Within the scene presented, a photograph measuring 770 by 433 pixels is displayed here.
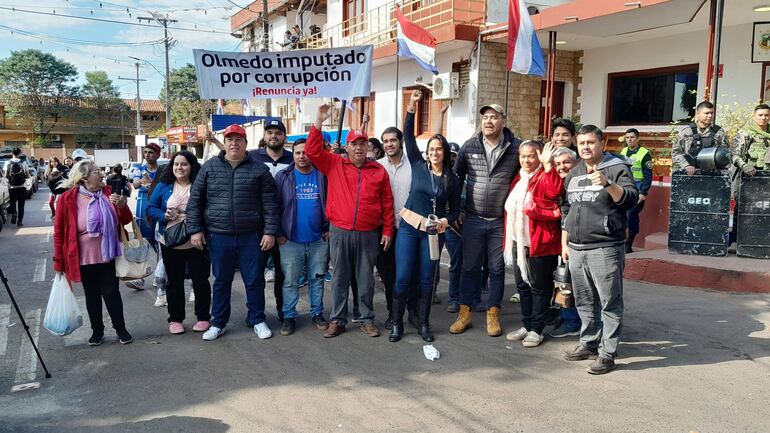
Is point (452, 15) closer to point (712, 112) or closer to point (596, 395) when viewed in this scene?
point (712, 112)

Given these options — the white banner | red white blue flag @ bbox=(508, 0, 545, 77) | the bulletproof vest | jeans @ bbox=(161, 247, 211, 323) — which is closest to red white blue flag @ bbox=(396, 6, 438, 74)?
red white blue flag @ bbox=(508, 0, 545, 77)

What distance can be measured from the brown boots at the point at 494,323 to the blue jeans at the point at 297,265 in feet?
5.42

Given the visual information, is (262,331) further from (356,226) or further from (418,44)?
(418,44)

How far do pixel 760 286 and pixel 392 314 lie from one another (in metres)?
4.46

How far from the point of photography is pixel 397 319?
532cm

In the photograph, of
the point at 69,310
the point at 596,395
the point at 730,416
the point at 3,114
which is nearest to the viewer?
the point at 730,416

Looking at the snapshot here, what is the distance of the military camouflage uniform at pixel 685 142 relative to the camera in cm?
739

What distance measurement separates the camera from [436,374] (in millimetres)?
4500

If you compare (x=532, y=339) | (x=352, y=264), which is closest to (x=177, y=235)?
(x=352, y=264)

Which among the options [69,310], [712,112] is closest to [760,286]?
[712,112]

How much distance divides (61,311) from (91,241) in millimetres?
640

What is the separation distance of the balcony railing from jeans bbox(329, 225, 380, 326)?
10.3 metres

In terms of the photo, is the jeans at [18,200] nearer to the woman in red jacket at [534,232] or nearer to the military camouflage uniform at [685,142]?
the woman in red jacket at [534,232]

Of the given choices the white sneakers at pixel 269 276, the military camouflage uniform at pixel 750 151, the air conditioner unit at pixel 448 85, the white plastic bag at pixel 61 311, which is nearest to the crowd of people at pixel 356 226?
the white plastic bag at pixel 61 311
